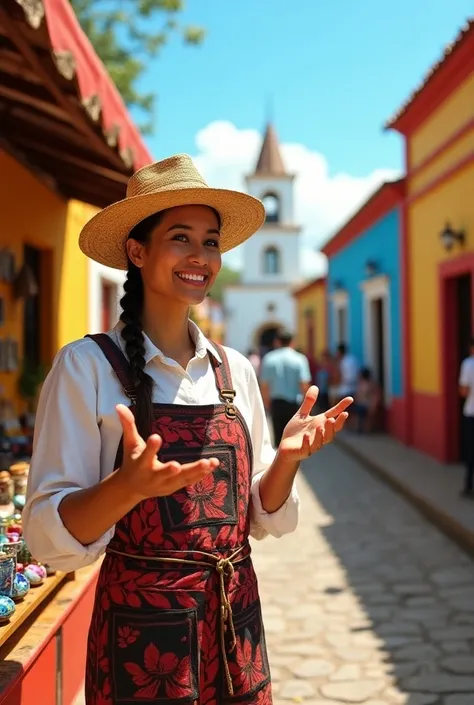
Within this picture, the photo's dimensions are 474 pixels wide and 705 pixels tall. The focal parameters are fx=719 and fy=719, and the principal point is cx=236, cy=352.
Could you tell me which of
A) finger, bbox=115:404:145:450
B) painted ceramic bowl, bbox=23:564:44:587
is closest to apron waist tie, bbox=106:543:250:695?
finger, bbox=115:404:145:450

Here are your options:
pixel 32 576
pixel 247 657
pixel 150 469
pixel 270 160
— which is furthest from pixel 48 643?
pixel 270 160

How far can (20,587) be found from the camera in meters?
2.27

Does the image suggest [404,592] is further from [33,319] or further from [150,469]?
[150,469]

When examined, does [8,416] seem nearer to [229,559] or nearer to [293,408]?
[229,559]

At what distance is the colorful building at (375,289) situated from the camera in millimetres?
10867

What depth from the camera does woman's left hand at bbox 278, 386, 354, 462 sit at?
5.47 ft

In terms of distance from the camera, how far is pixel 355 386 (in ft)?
42.4

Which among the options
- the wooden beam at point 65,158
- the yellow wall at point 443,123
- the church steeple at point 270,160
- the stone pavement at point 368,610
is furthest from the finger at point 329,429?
the church steeple at point 270,160

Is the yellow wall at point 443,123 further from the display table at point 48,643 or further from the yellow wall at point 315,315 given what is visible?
the yellow wall at point 315,315

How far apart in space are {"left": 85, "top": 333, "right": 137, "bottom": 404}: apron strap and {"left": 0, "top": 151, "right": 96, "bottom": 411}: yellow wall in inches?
131

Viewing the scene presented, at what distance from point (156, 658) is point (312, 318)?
824 inches

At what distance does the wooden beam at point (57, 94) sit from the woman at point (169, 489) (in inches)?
45.3

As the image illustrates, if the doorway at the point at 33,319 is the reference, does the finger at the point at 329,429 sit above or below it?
below

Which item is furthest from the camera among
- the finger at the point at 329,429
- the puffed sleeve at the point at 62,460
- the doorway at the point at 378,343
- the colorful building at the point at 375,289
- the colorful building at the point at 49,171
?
the doorway at the point at 378,343
